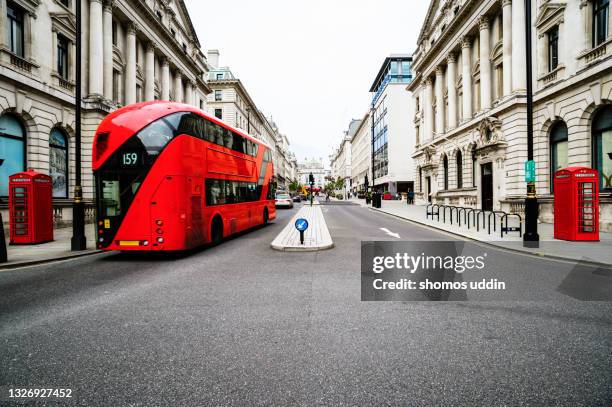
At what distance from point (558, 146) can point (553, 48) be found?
5.55 metres

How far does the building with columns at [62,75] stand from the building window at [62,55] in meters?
0.05

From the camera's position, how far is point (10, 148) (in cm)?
1456

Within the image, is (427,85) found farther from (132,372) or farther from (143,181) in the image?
(132,372)

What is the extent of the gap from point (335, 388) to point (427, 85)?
40.1 m

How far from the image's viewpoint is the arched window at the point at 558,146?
55.5 ft

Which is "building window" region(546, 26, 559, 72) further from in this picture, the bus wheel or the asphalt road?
the bus wheel

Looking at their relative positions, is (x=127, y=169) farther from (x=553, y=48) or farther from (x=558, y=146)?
(x=553, y=48)

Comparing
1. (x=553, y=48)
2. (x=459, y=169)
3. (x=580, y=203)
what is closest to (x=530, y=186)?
(x=580, y=203)

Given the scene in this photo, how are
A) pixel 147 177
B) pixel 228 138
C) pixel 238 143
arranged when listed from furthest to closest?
pixel 238 143, pixel 228 138, pixel 147 177

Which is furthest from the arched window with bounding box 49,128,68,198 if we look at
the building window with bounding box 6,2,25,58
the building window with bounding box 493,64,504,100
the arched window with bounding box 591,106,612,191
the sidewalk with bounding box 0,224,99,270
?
the building window with bounding box 493,64,504,100

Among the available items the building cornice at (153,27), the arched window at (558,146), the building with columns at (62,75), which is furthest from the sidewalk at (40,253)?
the arched window at (558,146)

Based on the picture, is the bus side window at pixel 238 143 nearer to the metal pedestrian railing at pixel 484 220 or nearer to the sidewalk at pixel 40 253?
the sidewalk at pixel 40 253

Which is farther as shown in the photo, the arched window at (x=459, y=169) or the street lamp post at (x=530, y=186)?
the arched window at (x=459, y=169)

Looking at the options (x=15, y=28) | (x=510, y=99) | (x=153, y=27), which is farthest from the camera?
(x=153, y=27)
